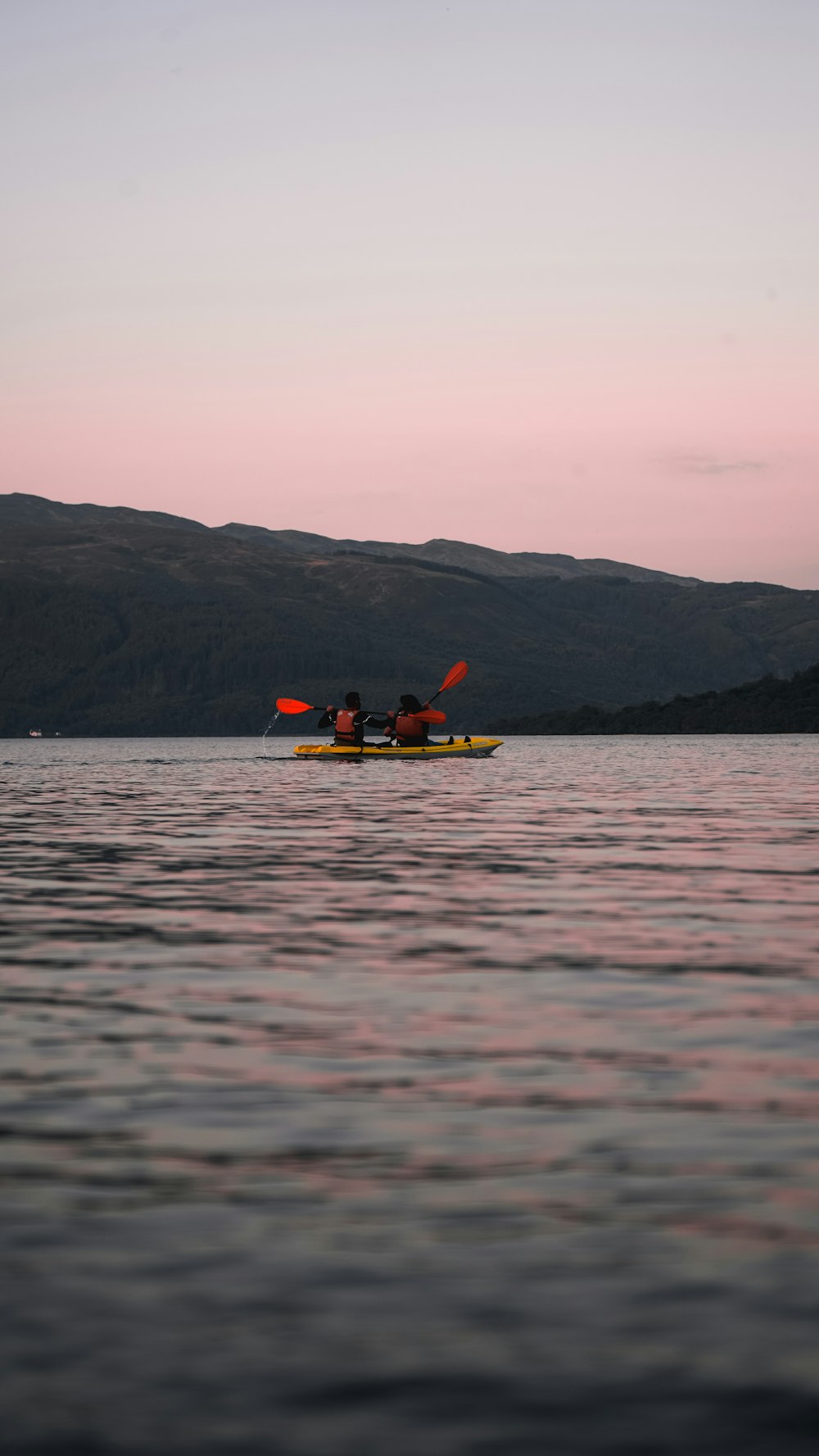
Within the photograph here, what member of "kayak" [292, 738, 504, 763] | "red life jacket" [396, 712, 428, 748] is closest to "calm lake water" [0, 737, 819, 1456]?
"red life jacket" [396, 712, 428, 748]

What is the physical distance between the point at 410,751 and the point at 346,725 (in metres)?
2.98

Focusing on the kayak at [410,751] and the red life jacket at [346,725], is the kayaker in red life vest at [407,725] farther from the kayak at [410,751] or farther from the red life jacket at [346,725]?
the red life jacket at [346,725]

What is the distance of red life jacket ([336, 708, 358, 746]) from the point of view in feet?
234

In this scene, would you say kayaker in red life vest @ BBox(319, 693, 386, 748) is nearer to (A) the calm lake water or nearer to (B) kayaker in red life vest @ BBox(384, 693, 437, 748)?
(B) kayaker in red life vest @ BBox(384, 693, 437, 748)

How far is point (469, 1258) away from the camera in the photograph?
280 inches

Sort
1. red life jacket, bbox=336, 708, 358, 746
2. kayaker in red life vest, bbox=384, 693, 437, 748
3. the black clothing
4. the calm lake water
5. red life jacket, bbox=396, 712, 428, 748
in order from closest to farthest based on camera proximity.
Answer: the calm lake water, the black clothing, kayaker in red life vest, bbox=384, 693, 437, 748, red life jacket, bbox=396, 712, 428, 748, red life jacket, bbox=336, 708, 358, 746

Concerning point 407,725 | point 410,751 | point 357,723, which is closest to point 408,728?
point 407,725

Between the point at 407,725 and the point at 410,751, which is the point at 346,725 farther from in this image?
the point at 410,751

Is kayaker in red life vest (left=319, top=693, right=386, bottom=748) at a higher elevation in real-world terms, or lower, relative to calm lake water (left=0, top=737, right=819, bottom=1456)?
higher

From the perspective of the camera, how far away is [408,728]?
235 feet

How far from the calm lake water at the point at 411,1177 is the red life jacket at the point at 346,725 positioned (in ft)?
163

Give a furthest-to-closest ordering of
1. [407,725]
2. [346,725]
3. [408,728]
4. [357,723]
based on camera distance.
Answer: [346,725] < [408,728] < [407,725] < [357,723]

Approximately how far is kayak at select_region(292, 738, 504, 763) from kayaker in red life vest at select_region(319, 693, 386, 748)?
0.93 feet

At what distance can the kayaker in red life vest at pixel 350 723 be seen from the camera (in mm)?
70375
